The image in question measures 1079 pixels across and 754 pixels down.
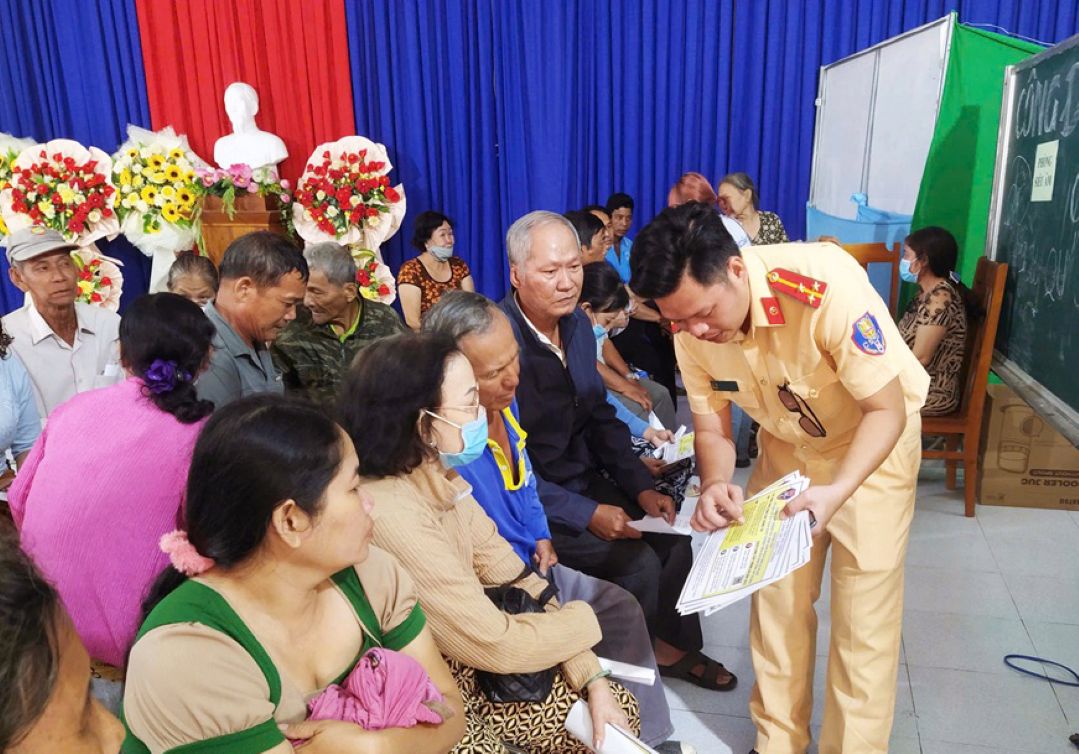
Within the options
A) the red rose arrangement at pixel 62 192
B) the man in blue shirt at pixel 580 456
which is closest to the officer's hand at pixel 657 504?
the man in blue shirt at pixel 580 456

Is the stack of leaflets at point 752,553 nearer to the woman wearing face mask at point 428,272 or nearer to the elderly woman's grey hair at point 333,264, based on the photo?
the elderly woman's grey hair at point 333,264

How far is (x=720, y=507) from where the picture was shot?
5.51ft

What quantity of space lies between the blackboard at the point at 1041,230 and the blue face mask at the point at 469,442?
52.1 inches

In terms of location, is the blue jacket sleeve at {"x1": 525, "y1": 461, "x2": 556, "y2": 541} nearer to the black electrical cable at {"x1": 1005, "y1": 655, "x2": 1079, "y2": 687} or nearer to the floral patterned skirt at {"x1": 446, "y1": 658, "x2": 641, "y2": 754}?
the floral patterned skirt at {"x1": 446, "y1": 658, "x2": 641, "y2": 754}

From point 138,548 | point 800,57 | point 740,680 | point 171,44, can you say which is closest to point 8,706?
point 138,548

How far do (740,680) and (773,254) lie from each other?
4.57 feet

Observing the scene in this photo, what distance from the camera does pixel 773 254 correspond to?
1.59 metres

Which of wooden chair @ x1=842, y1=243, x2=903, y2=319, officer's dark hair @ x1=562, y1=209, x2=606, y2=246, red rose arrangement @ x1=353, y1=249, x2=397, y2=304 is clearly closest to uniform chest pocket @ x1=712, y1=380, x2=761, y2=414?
officer's dark hair @ x1=562, y1=209, x2=606, y2=246

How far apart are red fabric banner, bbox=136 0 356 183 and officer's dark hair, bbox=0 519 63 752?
523 cm

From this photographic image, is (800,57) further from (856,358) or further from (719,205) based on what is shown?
(856,358)

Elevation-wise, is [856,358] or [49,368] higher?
[856,358]

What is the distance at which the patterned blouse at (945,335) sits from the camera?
10.2 feet

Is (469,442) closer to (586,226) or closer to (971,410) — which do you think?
(586,226)

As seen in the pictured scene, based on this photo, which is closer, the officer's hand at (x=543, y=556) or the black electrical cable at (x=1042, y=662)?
the officer's hand at (x=543, y=556)
